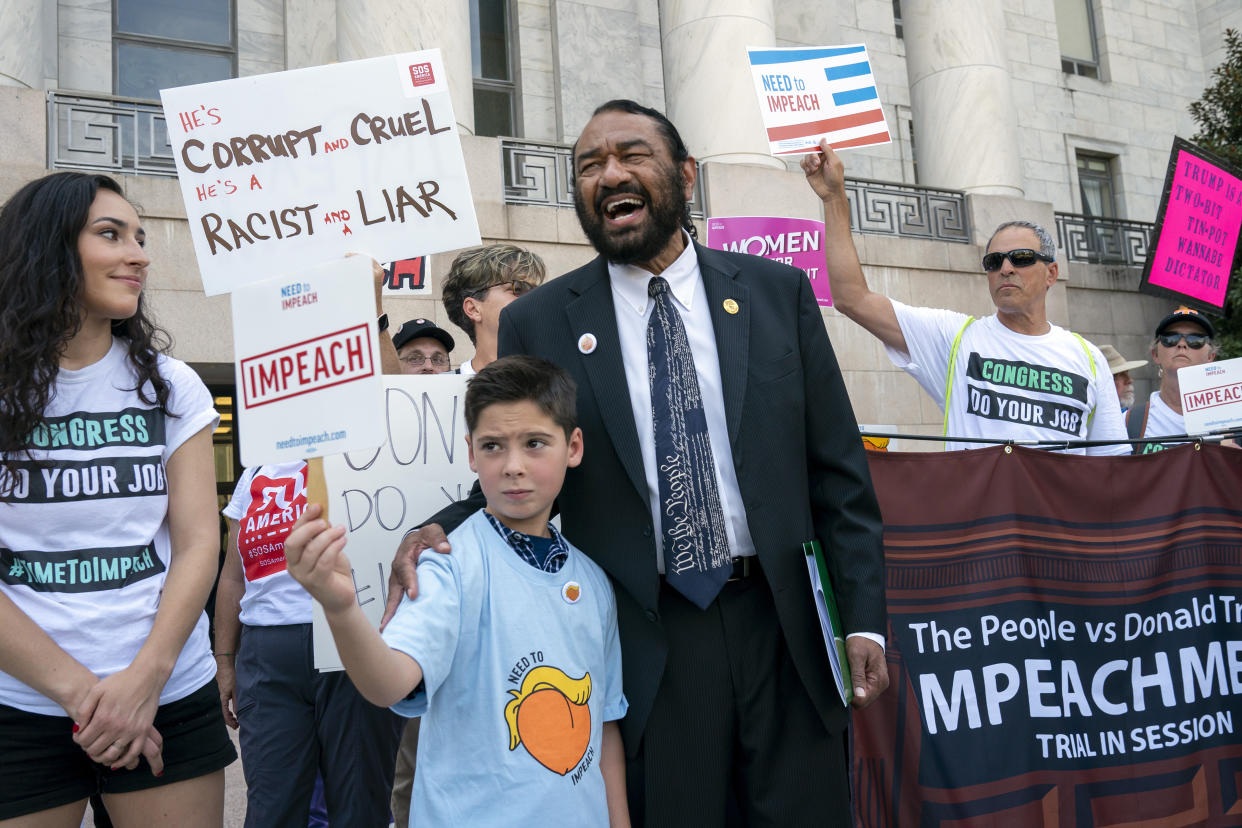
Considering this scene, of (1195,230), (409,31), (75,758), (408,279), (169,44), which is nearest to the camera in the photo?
(75,758)

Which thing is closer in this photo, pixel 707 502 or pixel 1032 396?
pixel 707 502

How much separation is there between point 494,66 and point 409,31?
13.1 feet

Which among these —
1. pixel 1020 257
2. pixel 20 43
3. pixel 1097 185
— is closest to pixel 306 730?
pixel 1020 257

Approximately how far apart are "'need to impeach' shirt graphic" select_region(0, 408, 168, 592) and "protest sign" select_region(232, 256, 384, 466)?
0.37 m

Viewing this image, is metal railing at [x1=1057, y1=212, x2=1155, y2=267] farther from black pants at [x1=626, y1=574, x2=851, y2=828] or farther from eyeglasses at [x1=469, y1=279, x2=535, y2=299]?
black pants at [x1=626, y1=574, x2=851, y2=828]

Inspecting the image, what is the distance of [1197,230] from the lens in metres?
10.8

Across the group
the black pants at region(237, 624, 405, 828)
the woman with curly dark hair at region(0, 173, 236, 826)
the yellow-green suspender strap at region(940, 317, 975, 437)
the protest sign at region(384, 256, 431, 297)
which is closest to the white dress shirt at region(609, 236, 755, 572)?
the woman with curly dark hair at region(0, 173, 236, 826)

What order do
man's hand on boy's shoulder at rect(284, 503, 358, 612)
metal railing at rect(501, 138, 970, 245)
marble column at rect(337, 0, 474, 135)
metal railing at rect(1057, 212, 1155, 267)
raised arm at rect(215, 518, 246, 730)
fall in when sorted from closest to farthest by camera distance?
man's hand on boy's shoulder at rect(284, 503, 358, 612), raised arm at rect(215, 518, 246, 730), marble column at rect(337, 0, 474, 135), metal railing at rect(501, 138, 970, 245), metal railing at rect(1057, 212, 1155, 267)

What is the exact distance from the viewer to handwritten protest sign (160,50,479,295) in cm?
Answer: 275

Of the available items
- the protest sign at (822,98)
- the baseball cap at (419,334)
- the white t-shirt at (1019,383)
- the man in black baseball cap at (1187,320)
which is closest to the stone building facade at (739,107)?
the baseball cap at (419,334)

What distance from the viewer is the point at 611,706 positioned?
247cm

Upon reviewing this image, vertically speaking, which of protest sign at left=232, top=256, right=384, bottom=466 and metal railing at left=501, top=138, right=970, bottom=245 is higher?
metal railing at left=501, top=138, right=970, bottom=245

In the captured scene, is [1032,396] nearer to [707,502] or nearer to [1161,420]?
[707,502]

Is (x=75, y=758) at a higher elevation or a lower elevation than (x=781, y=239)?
lower
